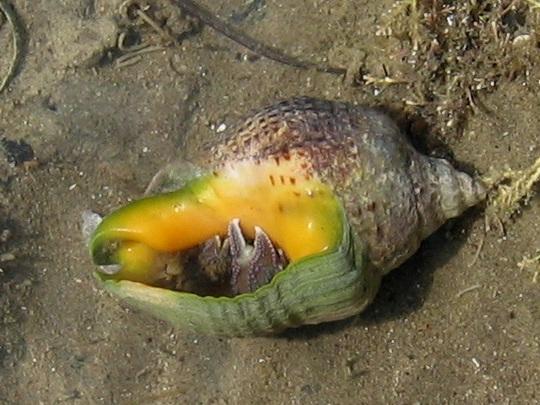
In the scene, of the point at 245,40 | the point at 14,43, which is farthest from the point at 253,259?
the point at 14,43

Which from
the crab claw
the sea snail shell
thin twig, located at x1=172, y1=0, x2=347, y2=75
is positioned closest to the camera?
the sea snail shell

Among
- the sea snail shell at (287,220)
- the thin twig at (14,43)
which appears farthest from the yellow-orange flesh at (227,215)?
the thin twig at (14,43)

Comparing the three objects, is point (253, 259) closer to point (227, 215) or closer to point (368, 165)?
point (227, 215)

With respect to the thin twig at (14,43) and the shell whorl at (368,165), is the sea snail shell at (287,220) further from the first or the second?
the thin twig at (14,43)

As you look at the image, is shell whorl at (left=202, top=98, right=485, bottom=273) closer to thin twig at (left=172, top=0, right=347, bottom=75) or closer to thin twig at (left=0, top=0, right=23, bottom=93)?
thin twig at (left=172, top=0, right=347, bottom=75)

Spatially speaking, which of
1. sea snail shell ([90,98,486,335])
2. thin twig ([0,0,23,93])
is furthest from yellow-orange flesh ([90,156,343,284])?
thin twig ([0,0,23,93])

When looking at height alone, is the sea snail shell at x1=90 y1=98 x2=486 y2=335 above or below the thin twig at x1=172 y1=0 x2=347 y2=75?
below

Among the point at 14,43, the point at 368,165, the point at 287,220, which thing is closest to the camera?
the point at 368,165
